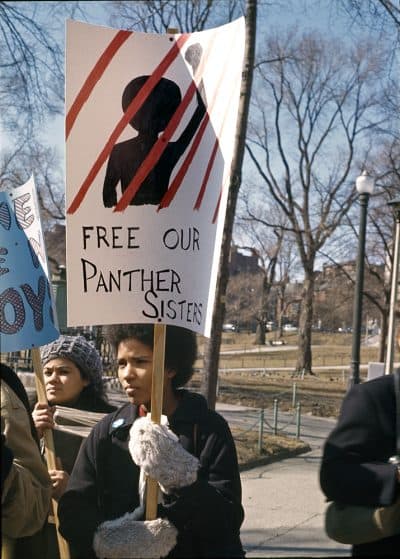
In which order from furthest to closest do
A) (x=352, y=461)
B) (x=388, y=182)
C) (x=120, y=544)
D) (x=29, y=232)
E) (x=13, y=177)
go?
(x=388, y=182) → (x=13, y=177) → (x=29, y=232) → (x=120, y=544) → (x=352, y=461)

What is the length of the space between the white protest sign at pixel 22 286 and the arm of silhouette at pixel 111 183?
0.54 metres

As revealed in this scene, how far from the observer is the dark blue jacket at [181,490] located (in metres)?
2.55

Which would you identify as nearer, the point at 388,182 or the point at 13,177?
the point at 13,177

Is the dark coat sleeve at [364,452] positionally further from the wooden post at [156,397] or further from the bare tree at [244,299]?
the bare tree at [244,299]

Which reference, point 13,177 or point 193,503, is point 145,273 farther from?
point 13,177

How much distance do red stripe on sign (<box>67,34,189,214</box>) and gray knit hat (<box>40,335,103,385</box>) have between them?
3.05ft


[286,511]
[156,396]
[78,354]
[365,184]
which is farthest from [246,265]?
[156,396]

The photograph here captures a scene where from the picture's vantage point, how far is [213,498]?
2.57 meters

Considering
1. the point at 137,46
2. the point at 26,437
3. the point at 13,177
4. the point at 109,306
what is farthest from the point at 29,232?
the point at 13,177

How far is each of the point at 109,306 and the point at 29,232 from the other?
2.29ft

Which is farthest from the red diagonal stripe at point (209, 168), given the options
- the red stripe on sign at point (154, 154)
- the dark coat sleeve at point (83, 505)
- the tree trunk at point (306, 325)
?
the tree trunk at point (306, 325)

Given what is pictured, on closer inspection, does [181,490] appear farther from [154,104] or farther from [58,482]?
[154,104]

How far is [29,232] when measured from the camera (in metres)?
3.21

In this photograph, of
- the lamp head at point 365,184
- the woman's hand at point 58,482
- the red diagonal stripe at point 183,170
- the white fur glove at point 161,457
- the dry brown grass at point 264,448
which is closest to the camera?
the white fur glove at point 161,457
